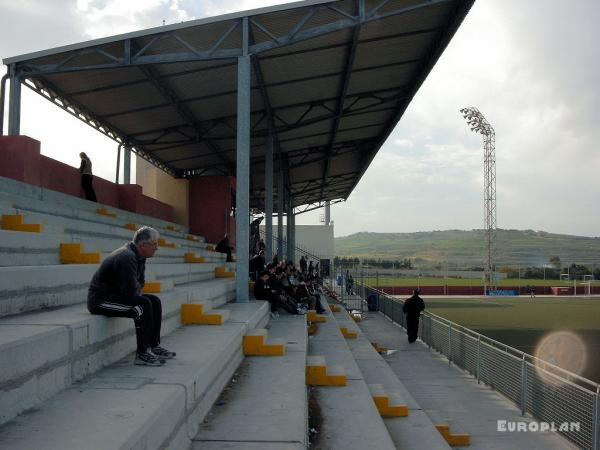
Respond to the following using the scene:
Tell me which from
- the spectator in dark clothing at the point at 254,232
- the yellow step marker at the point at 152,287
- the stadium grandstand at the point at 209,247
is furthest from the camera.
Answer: the spectator in dark clothing at the point at 254,232

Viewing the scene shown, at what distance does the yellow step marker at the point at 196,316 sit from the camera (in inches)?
250

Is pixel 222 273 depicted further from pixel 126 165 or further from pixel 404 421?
pixel 404 421

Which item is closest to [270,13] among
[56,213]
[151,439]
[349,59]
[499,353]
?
[349,59]

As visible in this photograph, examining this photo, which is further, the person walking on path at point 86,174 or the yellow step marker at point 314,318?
the yellow step marker at point 314,318

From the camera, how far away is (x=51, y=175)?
1148 centimetres

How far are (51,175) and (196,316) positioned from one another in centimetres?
678

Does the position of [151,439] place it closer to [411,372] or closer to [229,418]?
[229,418]

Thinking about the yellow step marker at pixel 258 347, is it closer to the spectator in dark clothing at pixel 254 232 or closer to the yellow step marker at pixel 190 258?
the yellow step marker at pixel 190 258

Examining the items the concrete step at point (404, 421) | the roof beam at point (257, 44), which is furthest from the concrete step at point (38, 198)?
the concrete step at point (404, 421)

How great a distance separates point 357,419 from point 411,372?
7023 mm

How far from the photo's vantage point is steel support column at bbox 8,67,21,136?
10234mm

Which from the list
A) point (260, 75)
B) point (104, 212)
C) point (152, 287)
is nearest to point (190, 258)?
point (104, 212)

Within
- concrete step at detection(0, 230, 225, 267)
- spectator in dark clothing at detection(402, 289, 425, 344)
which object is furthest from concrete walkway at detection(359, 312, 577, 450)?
concrete step at detection(0, 230, 225, 267)

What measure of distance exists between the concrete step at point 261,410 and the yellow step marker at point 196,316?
630 mm
